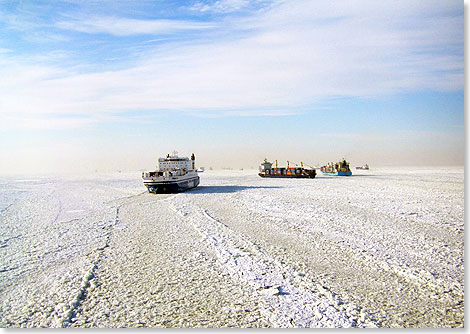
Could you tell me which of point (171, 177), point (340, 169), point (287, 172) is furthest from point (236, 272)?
point (340, 169)

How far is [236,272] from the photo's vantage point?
5.12 meters

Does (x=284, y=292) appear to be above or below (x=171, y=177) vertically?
below

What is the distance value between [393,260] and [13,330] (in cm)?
516

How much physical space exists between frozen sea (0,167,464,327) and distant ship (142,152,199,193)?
9.52 metres

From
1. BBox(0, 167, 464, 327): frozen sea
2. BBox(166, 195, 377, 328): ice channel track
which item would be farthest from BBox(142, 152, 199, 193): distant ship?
BBox(166, 195, 377, 328): ice channel track

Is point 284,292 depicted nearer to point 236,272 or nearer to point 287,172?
point 236,272

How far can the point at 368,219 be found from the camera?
31.4 feet

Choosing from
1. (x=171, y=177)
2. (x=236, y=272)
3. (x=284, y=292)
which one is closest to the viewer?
(x=284, y=292)

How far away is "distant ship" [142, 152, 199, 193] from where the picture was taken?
1958cm

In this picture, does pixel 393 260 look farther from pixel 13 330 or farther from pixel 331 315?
pixel 13 330

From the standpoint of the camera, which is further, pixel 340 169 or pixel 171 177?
pixel 340 169

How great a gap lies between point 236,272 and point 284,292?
3.35ft

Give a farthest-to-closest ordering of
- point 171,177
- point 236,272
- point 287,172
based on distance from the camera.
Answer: point 287,172 → point 171,177 → point 236,272

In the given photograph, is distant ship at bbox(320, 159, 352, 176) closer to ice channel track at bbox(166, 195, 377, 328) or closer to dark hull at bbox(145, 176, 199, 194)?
dark hull at bbox(145, 176, 199, 194)
